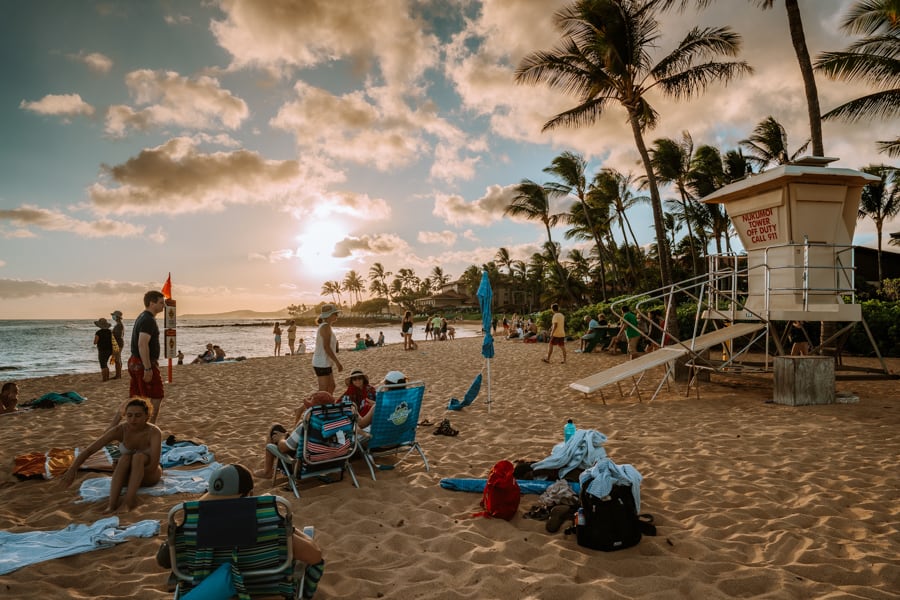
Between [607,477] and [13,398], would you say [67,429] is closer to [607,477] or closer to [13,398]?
[13,398]

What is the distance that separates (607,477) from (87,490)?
4.26 metres

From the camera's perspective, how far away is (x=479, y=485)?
4137 millimetres

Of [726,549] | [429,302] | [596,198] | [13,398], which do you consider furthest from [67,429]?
[429,302]

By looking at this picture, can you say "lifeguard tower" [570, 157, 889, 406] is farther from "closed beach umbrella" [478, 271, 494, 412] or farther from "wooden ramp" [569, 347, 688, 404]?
"closed beach umbrella" [478, 271, 494, 412]

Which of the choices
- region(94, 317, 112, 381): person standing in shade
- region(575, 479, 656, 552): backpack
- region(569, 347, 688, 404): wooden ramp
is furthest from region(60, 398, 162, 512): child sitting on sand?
region(94, 317, 112, 381): person standing in shade

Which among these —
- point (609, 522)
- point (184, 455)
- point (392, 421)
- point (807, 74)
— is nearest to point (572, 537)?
point (609, 522)

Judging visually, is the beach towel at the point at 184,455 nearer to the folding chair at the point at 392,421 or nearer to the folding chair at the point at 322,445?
the folding chair at the point at 322,445

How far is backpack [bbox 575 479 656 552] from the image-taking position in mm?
3051

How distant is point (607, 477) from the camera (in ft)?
10.6

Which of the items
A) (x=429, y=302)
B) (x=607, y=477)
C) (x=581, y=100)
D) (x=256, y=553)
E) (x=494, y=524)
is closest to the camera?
(x=256, y=553)

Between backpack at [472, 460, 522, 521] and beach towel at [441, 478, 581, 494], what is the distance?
416mm

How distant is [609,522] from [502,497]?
2.68ft

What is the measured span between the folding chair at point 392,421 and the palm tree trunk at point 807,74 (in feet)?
33.0

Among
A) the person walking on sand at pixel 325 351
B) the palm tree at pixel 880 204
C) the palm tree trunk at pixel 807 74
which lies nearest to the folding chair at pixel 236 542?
the person walking on sand at pixel 325 351
